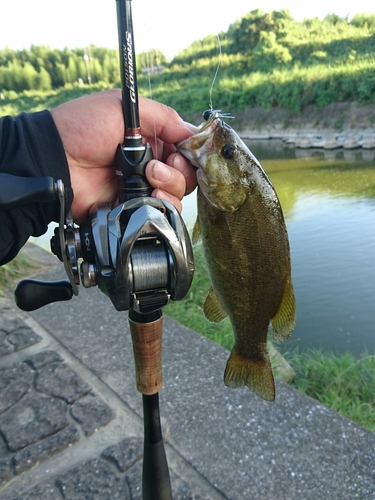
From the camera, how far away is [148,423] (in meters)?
1.36

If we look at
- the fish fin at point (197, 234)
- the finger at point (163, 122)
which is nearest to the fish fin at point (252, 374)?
the fish fin at point (197, 234)

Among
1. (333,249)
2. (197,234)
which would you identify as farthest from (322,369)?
(333,249)

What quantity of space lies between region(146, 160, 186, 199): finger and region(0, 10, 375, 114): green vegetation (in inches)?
482

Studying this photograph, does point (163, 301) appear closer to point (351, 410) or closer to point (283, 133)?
point (351, 410)

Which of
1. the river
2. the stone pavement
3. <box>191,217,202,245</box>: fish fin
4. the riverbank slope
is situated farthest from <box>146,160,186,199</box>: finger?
the riverbank slope

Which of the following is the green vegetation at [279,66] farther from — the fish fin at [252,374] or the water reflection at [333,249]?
the fish fin at [252,374]

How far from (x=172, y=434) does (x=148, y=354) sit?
92 cm

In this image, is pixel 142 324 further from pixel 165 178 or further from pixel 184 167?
pixel 184 167

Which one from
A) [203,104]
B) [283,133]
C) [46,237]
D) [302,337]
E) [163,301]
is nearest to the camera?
[163,301]

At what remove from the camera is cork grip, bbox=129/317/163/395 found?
133 cm

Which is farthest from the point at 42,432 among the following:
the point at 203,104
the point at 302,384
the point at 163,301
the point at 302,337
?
the point at 203,104

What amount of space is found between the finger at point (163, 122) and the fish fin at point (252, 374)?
2.47ft

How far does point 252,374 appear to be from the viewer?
144cm

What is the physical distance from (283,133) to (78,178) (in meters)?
18.1
